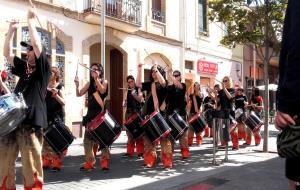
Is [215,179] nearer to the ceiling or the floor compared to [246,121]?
nearer to the floor

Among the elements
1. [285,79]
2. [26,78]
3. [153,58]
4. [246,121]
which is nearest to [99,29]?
[153,58]

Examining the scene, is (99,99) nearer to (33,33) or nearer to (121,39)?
(33,33)

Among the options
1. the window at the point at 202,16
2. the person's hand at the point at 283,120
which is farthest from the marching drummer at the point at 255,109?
the window at the point at 202,16

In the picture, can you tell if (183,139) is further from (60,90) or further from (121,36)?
(121,36)

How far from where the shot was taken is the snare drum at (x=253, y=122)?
450 inches

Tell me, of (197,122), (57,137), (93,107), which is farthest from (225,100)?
(57,137)

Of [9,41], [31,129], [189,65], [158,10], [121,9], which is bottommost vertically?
[31,129]

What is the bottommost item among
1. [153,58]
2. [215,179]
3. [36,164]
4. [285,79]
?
[215,179]

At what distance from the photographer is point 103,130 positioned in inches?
268

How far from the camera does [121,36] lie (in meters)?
16.6

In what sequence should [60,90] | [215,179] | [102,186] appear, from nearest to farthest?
[102,186], [215,179], [60,90]

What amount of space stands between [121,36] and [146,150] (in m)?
9.56

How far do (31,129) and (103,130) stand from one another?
243 centimetres

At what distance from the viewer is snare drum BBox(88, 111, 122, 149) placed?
678 centimetres
